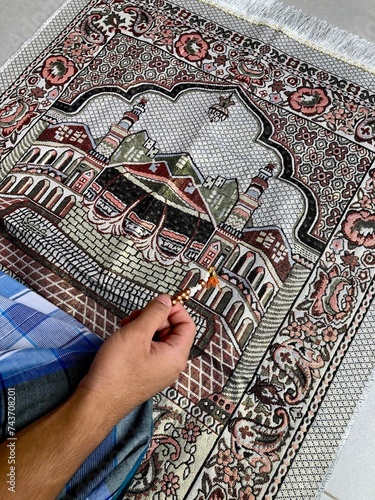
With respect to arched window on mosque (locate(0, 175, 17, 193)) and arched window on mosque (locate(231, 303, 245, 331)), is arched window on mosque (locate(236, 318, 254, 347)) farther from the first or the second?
arched window on mosque (locate(0, 175, 17, 193))

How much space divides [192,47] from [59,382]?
0.96 m

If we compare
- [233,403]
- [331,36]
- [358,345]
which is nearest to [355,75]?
[331,36]

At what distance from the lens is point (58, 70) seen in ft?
4.19

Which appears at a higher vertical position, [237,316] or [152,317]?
[237,316]

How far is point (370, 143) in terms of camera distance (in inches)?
46.9

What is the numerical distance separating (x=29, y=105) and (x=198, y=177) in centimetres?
43

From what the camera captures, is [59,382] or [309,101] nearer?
[59,382]

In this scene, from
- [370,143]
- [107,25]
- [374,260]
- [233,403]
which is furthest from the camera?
[107,25]

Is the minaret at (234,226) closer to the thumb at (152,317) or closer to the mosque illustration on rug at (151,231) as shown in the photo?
the mosque illustration on rug at (151,231)

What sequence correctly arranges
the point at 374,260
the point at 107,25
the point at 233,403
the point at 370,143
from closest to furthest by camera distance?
the point at 233,403, the point at 374,260, the point at 370,143, the point at 107,25

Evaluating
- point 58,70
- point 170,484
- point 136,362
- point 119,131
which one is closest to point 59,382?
point 136,362

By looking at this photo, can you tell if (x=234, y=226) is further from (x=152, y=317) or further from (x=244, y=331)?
(x=152, y=317)

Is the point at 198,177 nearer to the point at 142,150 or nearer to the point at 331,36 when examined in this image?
the point at 142,150

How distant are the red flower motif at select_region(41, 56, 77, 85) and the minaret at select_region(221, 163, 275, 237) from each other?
0.51 metres
